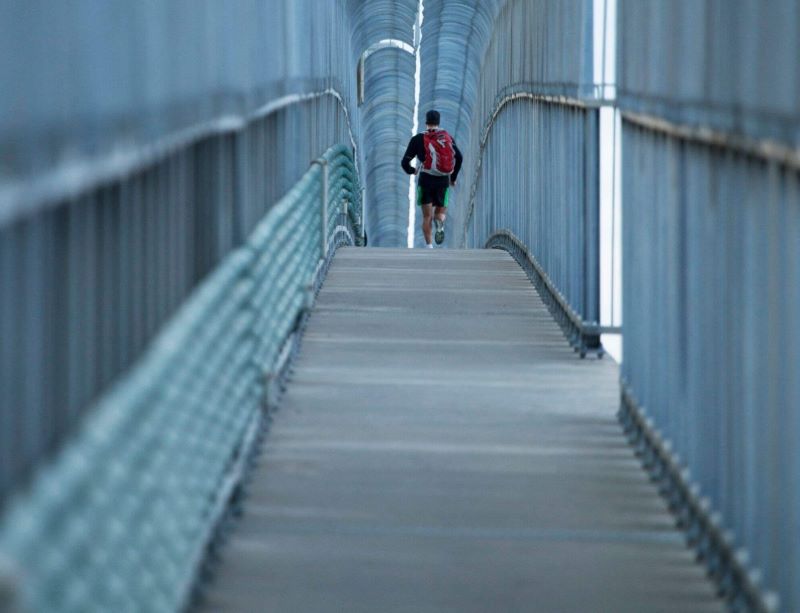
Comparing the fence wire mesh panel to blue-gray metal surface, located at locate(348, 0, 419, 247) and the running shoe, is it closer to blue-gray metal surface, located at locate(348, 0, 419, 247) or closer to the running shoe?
the running shoe

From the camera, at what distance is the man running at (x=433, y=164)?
64.3 ft

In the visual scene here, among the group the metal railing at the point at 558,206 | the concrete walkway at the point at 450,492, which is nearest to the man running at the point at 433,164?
the metal railing at the point at 558,206

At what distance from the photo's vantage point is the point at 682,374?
7035 millimetres

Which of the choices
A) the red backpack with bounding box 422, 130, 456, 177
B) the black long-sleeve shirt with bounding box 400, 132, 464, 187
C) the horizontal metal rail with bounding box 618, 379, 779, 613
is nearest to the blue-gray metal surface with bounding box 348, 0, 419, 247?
the black long-sleeve shirt with bounding box 400, 132, 464, 187

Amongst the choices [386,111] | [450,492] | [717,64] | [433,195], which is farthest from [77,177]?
[386,111]

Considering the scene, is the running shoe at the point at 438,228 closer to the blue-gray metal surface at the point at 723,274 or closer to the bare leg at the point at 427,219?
the bare leg at the point at 427,219

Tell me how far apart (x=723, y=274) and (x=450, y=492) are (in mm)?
1775

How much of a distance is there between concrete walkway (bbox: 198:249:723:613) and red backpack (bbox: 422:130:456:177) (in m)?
7.77

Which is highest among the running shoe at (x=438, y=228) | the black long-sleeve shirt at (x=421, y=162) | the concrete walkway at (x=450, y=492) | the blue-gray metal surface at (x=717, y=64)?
the blue-gray metal surface at (x=717, y=64)

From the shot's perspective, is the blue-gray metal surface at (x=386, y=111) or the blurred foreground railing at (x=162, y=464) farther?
the blue-gray metal surface at (x=386, y=111)

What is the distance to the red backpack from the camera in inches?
772

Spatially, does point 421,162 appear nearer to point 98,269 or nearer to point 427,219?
point 427,219

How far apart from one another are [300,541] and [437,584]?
703 mm

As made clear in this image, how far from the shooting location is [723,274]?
6.15 meters
